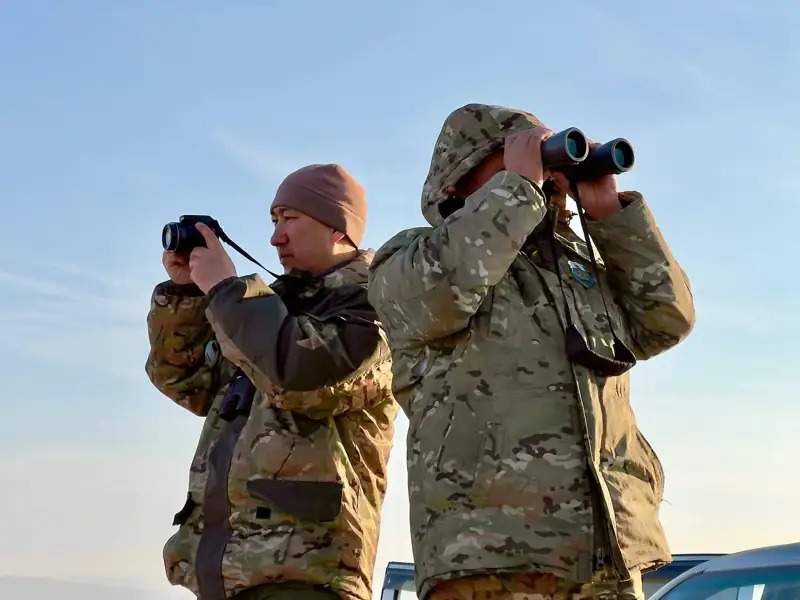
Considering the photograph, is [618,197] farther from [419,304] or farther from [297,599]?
[297,599]

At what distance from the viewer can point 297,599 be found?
371cm

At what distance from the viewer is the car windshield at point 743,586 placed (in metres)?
4.40

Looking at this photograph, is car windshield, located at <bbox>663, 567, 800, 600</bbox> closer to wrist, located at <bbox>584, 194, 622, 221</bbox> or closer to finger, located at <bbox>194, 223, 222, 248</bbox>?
wrist, located at <bbox>584, 194, 622, 221</bbox>

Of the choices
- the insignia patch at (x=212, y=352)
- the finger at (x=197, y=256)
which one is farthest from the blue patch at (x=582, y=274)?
the insignia patch at (x=212, y=352)

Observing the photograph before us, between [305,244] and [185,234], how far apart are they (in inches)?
16.6

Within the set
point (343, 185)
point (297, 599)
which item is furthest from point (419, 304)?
point (343, 185)

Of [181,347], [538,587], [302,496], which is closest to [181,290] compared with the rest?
[181,347]

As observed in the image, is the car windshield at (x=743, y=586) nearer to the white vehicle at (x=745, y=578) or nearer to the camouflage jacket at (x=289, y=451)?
the white vehicle at (x=745, y=578)

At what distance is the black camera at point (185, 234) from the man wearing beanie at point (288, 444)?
3cm

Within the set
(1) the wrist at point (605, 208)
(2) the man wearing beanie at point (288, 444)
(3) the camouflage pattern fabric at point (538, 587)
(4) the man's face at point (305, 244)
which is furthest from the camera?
(4) the man's face at point (305, 244)

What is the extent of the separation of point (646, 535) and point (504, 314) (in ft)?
2.09

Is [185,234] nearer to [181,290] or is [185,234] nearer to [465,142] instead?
[181,290]

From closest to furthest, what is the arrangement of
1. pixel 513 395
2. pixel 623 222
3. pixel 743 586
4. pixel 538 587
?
pixel 538 587 < pixel 513 395 < pixel 623 222 < pixel 743 586

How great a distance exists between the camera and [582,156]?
10.4ft
